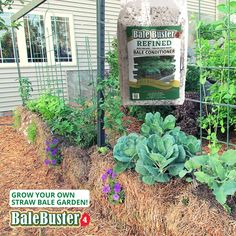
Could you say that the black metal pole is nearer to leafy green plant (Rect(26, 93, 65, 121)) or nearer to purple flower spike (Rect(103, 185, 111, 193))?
purple flower spike (Rect(103, 185, 111, 193))

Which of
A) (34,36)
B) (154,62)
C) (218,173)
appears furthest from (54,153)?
(34,36)

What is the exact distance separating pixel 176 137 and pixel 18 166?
7.56ft

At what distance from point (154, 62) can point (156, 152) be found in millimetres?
587

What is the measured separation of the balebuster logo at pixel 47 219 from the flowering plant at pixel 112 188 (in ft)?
0.97

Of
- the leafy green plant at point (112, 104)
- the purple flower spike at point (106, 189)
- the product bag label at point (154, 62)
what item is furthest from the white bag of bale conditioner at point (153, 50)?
the purple flower spike at point (106, 189)

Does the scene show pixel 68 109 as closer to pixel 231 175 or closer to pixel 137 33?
pixel 137 33

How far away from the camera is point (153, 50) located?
1674 millimetres

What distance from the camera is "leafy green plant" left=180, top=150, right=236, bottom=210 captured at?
131cm

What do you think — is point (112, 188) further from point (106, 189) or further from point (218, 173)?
point (218, 173)

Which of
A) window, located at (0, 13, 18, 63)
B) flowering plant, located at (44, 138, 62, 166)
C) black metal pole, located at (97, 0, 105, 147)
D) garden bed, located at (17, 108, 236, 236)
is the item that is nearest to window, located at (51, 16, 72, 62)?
window, located at (0, 13, 18, 63)

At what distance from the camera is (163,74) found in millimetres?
1731

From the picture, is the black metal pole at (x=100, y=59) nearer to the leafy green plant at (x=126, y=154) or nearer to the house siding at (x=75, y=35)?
the leafy green plant at (x=126, y=154)

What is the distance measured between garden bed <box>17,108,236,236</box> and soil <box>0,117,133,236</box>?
0.31ft

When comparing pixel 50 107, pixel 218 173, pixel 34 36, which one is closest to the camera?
pixel 218 173
